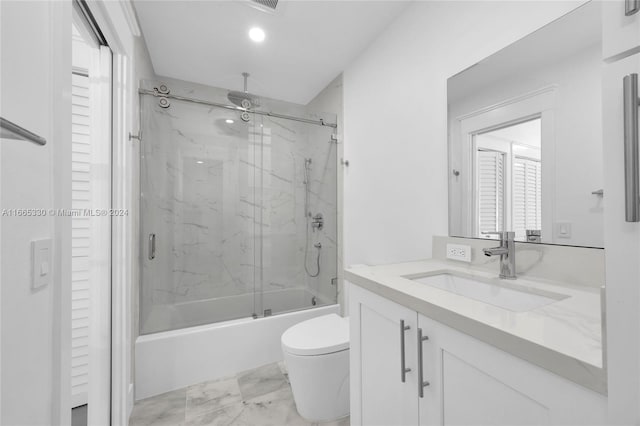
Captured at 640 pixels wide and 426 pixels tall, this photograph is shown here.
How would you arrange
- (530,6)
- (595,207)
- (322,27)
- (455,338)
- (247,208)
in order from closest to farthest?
(455,338), (595,207), (530,6), (322,27), (247,208)

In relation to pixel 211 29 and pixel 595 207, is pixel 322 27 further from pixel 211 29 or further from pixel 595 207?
pixel 595 207

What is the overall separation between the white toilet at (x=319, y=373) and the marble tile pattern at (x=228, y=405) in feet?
0.23

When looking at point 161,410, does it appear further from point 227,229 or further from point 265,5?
point 265,5

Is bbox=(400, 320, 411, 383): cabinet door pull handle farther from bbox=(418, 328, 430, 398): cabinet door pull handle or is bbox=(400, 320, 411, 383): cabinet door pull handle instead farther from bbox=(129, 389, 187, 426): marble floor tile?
bbox=(129, 389, 187, 426): marble floor tile

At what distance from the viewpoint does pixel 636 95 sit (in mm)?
380

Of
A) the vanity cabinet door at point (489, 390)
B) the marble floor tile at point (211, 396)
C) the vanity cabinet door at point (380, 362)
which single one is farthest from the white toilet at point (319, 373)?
the vanity cabinet door at point (489, 390)

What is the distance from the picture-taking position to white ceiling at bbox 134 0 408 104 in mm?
1681

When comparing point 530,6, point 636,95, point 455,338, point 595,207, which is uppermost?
point 530,6

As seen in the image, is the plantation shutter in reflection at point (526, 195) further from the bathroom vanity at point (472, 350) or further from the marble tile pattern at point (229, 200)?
the marble tile pattern at point (229, 200)

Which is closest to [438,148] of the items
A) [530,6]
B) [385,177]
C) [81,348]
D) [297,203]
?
[385,177]

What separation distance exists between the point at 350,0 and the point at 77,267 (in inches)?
87.5

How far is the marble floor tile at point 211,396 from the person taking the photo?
159 cm

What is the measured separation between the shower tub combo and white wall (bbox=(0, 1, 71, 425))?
1211 millimetres

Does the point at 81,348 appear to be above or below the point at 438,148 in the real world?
below
